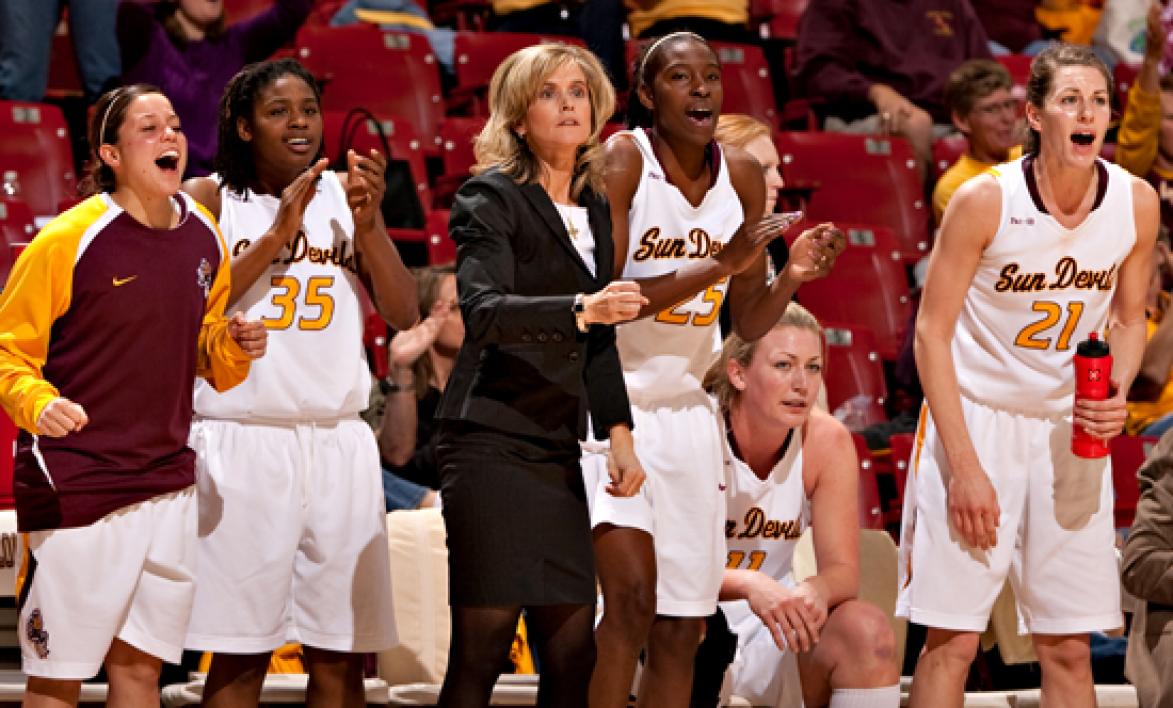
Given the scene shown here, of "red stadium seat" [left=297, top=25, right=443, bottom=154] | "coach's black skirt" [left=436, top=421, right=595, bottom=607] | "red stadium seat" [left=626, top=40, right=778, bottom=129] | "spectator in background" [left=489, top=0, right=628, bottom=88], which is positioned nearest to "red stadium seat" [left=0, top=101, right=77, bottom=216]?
"red stadium seat" [left=297, top=25, right=443, bottom=154]

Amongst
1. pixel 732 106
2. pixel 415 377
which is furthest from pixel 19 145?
pixel 732 106

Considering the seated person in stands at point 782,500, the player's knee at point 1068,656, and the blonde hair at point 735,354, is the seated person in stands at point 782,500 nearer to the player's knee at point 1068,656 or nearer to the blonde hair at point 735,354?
the blonde hair at point 735,354

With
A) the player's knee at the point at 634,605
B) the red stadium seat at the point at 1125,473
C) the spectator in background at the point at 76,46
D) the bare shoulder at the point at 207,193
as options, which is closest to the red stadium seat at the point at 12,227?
the spectator in background at the point at 76,46

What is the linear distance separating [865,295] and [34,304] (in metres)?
4.79

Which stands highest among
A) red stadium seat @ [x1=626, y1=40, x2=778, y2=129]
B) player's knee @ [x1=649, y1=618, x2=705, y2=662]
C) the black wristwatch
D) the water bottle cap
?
red stadium seat @ [x1=626, y1=40, x2=778, y2=129]

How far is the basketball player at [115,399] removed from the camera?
3.96 metres

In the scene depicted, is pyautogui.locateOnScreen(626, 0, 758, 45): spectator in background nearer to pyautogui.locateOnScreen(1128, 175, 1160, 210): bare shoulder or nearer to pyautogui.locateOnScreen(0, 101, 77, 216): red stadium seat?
pyautogui.locateOnScreen(0, 101, 77, 216): red stadium seat

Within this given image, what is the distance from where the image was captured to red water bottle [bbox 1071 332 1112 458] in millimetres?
4461

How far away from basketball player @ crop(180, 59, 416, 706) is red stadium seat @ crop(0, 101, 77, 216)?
10.6 ft

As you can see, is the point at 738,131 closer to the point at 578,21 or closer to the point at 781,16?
the point at 578,21

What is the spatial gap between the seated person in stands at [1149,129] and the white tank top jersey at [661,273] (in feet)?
15.2

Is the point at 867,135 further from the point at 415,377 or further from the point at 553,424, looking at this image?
the point at 553,424

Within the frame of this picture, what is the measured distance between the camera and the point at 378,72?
860cm

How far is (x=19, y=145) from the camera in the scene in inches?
295
